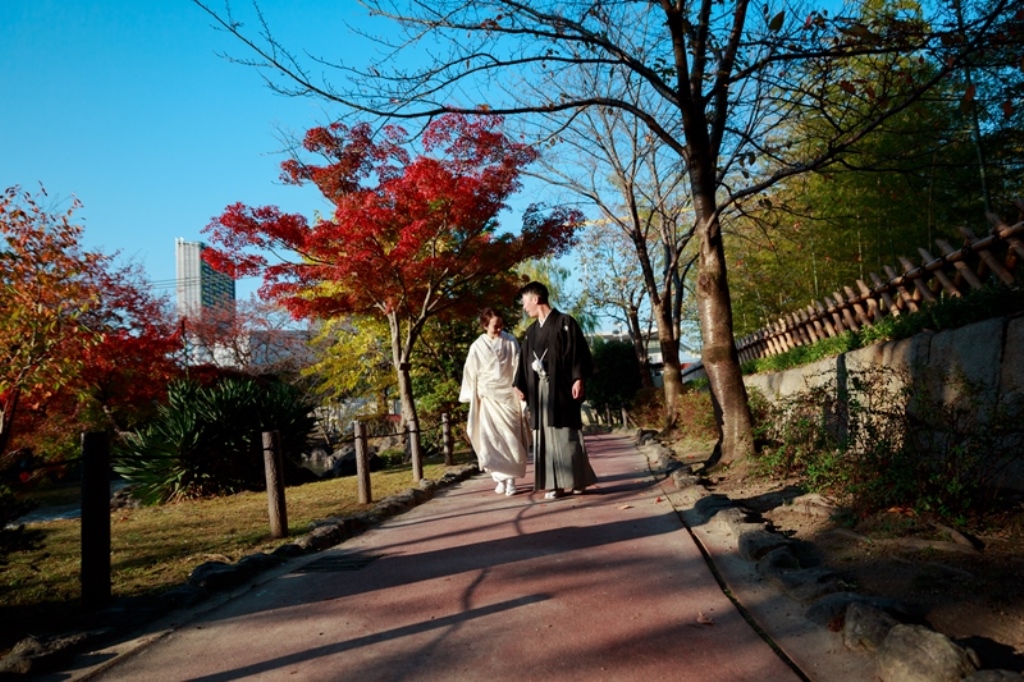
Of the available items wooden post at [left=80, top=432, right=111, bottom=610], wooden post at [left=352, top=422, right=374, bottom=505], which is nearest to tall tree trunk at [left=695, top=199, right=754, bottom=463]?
wooden post at [left=352, top=422, right=374, bottom=505]

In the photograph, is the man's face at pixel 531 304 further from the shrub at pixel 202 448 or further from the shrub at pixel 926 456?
the shrub at pixel 202 448

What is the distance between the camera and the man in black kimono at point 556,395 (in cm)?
723

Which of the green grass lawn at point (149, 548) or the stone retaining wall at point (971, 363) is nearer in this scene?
the green grass lawn at point (149, 548)

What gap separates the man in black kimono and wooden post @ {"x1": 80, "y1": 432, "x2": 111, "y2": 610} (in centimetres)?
412

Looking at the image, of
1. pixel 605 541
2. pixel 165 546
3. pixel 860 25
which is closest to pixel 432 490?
pixel 165 546

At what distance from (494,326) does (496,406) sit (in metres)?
0.91

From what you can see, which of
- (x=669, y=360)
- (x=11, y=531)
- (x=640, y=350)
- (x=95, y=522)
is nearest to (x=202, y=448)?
(x=95, y=522)

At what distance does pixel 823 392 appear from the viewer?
609 cm

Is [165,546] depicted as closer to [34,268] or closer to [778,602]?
[778,602]

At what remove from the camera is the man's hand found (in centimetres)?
716

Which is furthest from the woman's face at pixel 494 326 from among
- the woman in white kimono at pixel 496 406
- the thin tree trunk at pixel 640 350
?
the thin tree trunk at pixel 640 350

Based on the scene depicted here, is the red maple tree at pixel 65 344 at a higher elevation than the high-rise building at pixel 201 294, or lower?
lower

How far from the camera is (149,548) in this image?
6.30 meters

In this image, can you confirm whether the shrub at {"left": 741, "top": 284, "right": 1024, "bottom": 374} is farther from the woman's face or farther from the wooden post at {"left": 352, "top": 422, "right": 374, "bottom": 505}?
the wooden post at {"left": 352, "top": 422, "right": 374, "bottom": 505}
